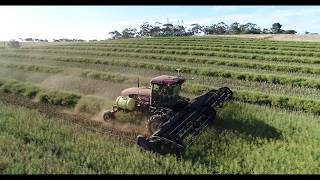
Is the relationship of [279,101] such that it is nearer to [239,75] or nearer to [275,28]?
[239,75]

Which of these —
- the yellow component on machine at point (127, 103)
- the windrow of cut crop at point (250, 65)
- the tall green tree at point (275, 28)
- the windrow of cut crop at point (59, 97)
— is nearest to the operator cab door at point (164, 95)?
the yellow component on machine at point (127, 103)

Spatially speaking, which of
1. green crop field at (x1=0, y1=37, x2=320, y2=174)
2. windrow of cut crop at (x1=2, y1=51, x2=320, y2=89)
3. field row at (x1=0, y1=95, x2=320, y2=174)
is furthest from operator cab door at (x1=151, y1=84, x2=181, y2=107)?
windrow of cut crop at (x1=2, y1=51, x2=320, y2=89)

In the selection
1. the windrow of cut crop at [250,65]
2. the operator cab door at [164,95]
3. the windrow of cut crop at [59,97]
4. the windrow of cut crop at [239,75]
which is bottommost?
the windrow of cut crop at [59,97]

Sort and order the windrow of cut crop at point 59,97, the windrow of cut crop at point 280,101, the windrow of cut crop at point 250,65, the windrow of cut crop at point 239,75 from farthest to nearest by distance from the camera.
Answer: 1. the windrow of cut crop at point 250,65
2. the windrow of cut crop at point 239,75
3. the windrow of cut crop at point 59,97
4. the windrow of cut crop at point 280,101

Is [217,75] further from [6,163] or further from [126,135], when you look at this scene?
[6,163]

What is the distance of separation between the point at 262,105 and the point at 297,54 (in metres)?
19.9

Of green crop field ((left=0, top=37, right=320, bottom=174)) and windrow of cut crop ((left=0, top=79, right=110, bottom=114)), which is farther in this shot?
windrow of cut crop ((left=0, top=79, right=110, bottom=114))

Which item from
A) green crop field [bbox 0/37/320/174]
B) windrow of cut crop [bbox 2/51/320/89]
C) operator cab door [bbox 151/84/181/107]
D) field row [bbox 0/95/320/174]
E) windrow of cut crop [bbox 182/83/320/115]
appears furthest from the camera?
windrow of cut crop [bbox 2/51/320/89]

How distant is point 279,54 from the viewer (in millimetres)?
37000

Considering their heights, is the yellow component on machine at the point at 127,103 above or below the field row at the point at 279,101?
above

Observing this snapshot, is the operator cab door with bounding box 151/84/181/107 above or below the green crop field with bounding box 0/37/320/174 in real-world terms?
above

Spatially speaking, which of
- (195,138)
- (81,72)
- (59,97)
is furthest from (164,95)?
(81,72)

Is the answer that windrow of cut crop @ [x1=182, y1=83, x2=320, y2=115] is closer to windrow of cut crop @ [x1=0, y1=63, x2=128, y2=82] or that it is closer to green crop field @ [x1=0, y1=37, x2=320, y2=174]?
green crop field @ [x1=0, y1=37, x2=320, y2=174]

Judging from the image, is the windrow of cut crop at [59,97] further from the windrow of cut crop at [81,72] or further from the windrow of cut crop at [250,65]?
the windrow of cut crop at [250,65]
